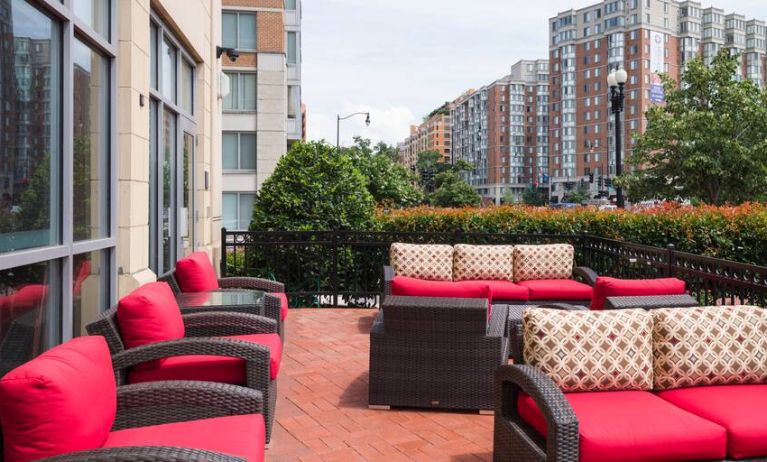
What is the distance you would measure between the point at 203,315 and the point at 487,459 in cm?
234

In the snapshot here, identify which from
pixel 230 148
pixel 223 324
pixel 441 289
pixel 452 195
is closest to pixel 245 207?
pixel 230 148

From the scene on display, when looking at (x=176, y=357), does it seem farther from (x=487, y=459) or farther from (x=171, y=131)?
(x=171, y=131)

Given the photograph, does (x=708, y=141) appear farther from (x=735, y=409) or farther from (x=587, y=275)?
(x=735, y=409)

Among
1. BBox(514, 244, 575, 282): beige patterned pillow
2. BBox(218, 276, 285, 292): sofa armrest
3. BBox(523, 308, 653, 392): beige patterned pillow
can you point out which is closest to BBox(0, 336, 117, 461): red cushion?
BBox(523, 308, 653, 392): beige patterned pillow

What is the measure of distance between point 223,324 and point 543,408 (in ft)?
9.23

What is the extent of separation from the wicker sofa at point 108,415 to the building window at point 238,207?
938 inches

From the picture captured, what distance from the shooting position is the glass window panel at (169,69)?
7091 mm

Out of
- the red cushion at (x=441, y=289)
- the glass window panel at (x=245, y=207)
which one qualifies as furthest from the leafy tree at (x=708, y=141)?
the red cushion at (x=441, y=289)

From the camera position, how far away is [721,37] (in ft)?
330

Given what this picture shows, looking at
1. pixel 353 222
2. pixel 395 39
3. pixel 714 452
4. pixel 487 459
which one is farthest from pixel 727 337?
pixel 395 39

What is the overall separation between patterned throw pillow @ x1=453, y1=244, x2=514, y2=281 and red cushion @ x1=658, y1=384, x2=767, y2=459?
4.72m

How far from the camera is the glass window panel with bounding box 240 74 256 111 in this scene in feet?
88.1

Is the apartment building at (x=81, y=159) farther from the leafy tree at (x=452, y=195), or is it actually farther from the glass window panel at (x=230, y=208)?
the leafy tree at (x=452, y=195)

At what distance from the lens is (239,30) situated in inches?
1028
